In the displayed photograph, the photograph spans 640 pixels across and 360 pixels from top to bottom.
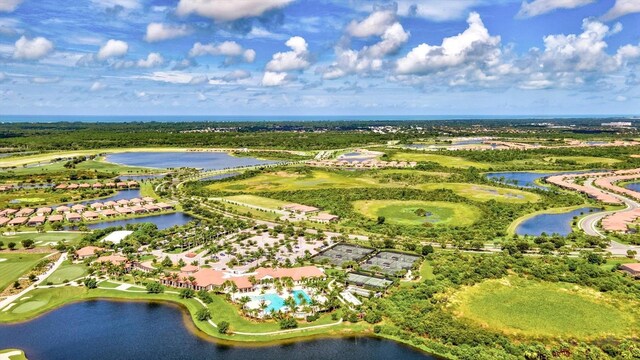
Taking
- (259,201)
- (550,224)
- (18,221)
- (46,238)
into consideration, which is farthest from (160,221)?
(550,224)

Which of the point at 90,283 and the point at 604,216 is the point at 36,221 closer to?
the point at 90,283

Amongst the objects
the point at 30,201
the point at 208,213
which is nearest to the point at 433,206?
the point at 208,213

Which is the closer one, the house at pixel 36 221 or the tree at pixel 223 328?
the tree at pixel 223 328

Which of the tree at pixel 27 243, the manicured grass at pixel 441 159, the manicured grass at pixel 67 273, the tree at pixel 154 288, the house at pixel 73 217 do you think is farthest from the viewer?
the manicured grass at pixel 441 159

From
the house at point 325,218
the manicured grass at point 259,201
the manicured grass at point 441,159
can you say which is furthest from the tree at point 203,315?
the manicured grass at point 441,159

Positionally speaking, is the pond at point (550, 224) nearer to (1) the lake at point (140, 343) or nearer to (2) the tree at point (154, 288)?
(1) the lake at point (140, 343)

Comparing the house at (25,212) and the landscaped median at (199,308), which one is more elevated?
the house at (25,212)

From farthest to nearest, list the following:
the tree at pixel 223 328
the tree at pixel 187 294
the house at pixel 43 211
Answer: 1. the house at pixel 43 211
2. the tree at pixel 187 294
3. the tree at pixel 223 328

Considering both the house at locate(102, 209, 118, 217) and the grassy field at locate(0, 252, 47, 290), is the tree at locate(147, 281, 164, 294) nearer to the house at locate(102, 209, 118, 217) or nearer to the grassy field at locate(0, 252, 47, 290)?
the grassy field at locate(0, 252, 47, 290)
